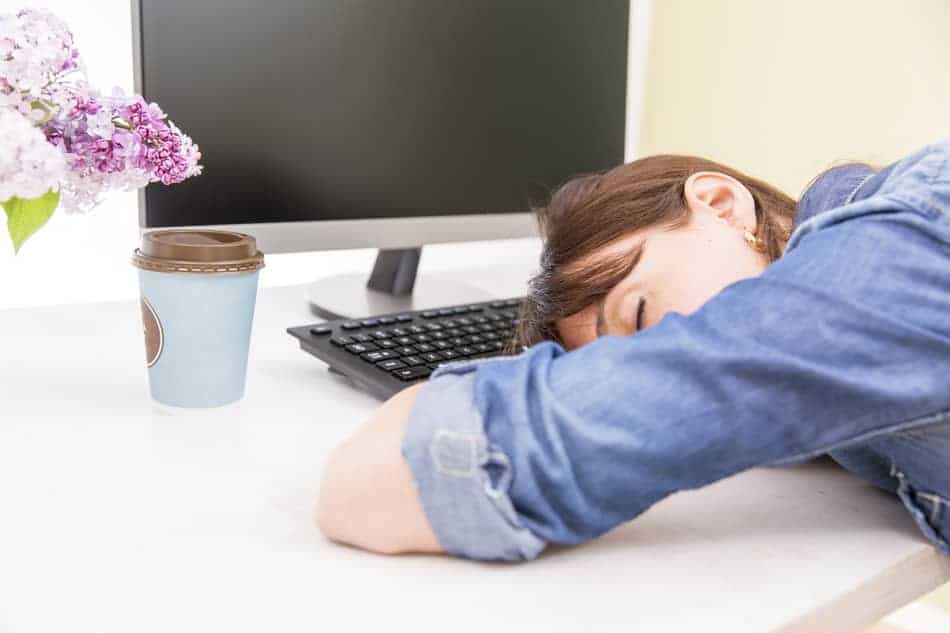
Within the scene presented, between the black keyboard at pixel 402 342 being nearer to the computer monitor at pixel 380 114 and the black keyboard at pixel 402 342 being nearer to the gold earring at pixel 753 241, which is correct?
the computer monitor at pixel 380 114

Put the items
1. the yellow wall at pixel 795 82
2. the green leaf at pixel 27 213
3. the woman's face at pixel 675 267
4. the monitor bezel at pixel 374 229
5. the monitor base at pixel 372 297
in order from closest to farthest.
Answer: the green leaf at pixel 27 213, the woman's face at pixel 675 267, the monitor bezel at pixel 374 229, the monitor base at pixel 372 297, the yellow wall at pixel 795 82

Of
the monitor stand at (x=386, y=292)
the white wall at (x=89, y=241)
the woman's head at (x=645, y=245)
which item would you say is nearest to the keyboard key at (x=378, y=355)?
the woman's head at (x=645, y=245)

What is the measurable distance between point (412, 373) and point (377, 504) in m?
0.25

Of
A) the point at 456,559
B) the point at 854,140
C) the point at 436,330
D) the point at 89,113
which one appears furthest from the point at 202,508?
the point at 854,140

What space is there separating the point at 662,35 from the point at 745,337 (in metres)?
1.27

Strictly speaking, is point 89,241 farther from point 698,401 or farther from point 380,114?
point 698,401

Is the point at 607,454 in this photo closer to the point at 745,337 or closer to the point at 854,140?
the point at 745,337

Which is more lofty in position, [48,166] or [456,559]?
[48,166]

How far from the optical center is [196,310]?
2.16ft

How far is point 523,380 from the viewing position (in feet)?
1.56

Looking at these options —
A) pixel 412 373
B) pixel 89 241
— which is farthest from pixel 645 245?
pixel 89 241

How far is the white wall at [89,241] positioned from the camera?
1082mm

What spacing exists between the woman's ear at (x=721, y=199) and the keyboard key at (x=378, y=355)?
0.87 ft

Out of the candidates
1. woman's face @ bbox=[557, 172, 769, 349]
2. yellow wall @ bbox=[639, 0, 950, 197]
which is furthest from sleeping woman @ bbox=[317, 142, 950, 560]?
yellow wall @ bbox=[639, 0, 950, 197]
